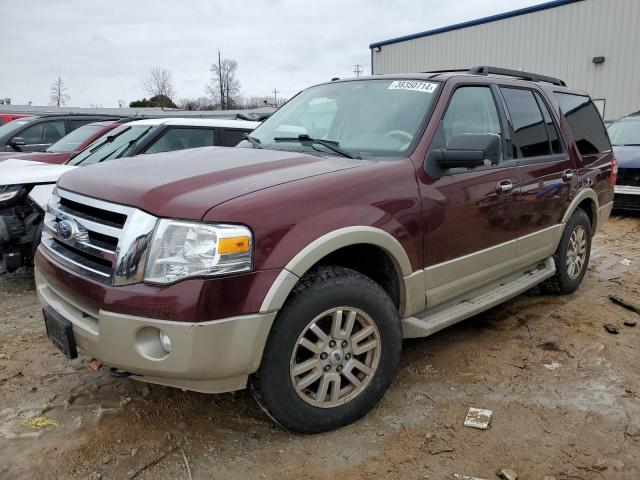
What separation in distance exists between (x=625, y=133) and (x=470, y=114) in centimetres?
772

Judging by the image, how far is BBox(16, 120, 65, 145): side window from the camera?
31.1 ft

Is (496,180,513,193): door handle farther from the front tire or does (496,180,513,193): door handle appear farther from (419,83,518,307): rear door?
the front tire

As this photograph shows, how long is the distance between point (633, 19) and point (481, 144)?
684 inches

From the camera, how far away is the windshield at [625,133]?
9336 mm

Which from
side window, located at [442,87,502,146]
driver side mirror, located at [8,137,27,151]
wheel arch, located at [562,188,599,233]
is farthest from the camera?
driver side mirror, located at [8,137,27,151]

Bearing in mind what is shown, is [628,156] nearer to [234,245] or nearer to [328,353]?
[328,353]

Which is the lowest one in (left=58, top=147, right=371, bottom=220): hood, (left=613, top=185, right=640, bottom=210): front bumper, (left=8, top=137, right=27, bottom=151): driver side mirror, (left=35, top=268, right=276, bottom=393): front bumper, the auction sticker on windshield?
(left=613, top=185, right=640, bottom=210): front bumper

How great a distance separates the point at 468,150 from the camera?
293cm

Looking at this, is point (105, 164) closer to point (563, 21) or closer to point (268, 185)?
point (268, 185)

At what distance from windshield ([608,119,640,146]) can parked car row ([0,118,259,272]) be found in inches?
267

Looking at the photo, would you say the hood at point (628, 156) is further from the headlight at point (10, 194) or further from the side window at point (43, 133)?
the side window at point (43, 133)

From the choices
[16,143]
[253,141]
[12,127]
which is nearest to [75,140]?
[16,143]

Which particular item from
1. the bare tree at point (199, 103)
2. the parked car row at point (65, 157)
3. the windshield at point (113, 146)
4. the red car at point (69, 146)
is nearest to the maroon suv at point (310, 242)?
the parked car row at point (65, 157)

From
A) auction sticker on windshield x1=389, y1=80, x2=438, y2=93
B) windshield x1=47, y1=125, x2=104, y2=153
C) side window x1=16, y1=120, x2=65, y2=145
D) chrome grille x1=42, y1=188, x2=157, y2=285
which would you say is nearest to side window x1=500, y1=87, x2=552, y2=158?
auction sticker on windshield x1=389, y1=80, x2=438, y2=93
